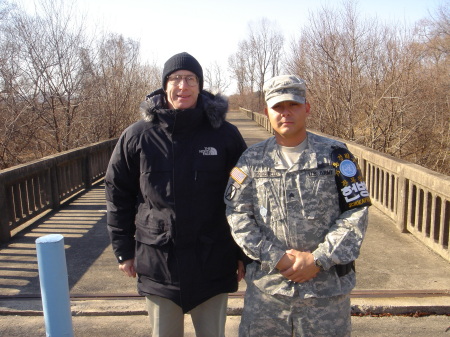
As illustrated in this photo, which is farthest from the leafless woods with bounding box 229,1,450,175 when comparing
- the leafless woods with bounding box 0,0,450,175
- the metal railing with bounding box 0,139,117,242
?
the metal railing with bounding box 0,139,117,242

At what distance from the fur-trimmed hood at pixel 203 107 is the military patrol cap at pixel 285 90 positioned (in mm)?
331

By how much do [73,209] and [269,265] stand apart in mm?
5537

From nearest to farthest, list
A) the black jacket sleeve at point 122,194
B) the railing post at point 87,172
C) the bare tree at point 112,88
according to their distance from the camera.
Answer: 1. the black jacket sleeve at point 122,194
2. the railing post at point 87,172
3. the bare tree at point 112,88

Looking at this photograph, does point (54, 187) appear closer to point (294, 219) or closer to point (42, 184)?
point (42, 184)

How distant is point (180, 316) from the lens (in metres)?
2.49

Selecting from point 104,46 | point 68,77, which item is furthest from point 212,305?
point 104,46

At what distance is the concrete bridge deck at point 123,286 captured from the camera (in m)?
3.54

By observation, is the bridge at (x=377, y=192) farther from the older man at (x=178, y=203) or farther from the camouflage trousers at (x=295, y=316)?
the older man at (x=178, y=203)

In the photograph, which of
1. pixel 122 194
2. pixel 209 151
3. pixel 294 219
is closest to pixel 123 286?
pixel 122 194

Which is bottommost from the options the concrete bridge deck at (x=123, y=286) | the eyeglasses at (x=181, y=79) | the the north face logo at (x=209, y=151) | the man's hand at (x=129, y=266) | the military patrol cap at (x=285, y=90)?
the concrete bridge deck at (x=123, y=286)

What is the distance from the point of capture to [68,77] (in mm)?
11133

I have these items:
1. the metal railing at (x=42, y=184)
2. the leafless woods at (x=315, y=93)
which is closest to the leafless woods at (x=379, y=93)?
the leafless woods at (x=315, y=93)

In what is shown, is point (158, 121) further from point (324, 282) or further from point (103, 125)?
point (103, 125)

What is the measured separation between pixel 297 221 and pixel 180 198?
0.60 m
